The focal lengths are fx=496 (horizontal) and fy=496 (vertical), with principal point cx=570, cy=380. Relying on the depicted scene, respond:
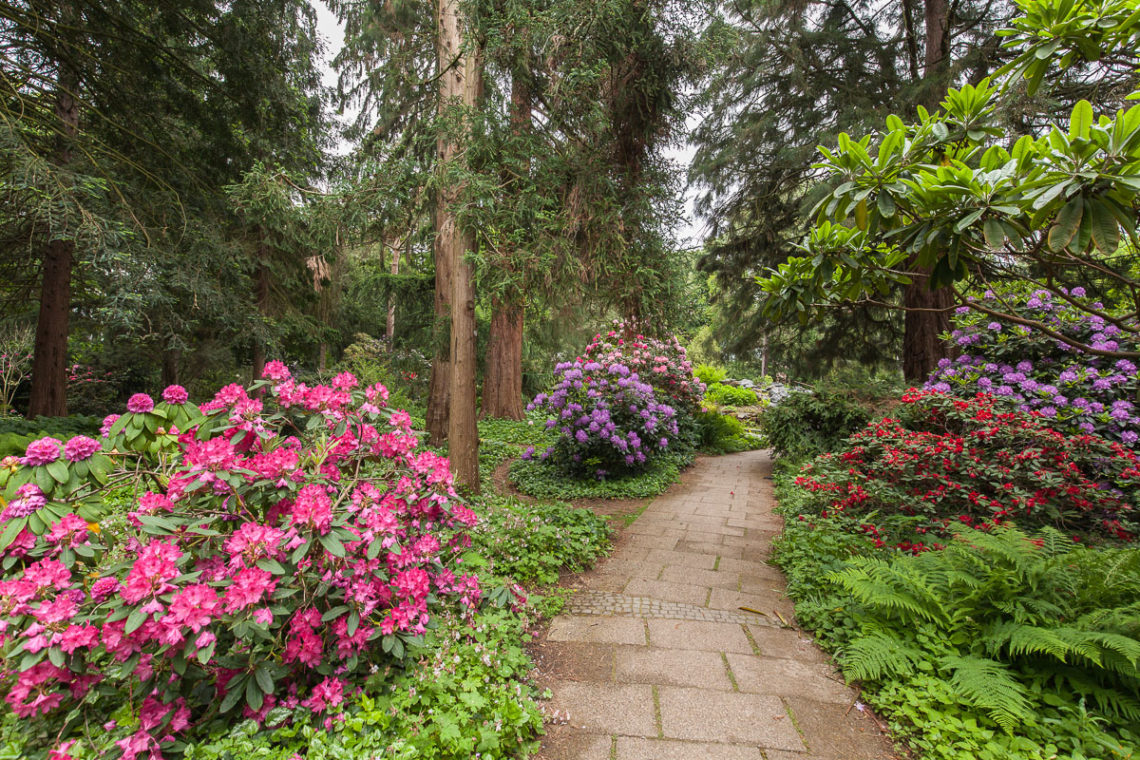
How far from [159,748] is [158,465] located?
958 millimetres

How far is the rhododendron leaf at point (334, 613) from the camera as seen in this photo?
157 centimetres

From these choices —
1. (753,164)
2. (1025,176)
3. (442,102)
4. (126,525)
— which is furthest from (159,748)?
(753,164)

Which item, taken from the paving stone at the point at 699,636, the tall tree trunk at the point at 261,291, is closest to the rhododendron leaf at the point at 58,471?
the paving stone at the point at 699,636

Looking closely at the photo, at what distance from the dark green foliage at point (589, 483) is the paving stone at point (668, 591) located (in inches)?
82.0

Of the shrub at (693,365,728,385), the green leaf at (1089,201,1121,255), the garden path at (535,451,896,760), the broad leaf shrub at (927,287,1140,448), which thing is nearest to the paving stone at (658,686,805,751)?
the garden path at (535,451,896,760)

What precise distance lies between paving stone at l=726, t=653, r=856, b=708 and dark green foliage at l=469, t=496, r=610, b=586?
1142mm

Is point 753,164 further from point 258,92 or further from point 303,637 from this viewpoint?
point 303,637

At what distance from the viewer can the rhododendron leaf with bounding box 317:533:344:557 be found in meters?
1.44

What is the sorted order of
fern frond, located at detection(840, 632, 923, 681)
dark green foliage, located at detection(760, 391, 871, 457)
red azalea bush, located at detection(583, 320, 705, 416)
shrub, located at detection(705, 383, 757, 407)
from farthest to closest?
shrub, located at detection(705, 383, 757, 407)
red azalea bush, located at detection(583, 320, 705, 416)
dark green foliage, located at detection(760, 391, 871, 457)
fern frond, located at detection(840, 632, 923, 681)

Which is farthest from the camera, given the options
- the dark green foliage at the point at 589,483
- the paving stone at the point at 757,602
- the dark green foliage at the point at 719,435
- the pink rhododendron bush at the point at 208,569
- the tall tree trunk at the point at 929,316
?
the dark green foliage at the point at 719,435

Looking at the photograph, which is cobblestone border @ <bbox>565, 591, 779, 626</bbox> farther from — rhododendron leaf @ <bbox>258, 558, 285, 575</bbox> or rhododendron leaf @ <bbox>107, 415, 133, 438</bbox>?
rhododendron leaf @ <bbox>107, 415, 133, 438</bbox>

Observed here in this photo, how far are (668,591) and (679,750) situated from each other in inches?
49.7

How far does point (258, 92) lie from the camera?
618 centimetres

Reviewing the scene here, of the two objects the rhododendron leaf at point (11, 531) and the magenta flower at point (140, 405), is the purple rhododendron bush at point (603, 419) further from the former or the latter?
the rhododendron leaf at point (11, 531)
